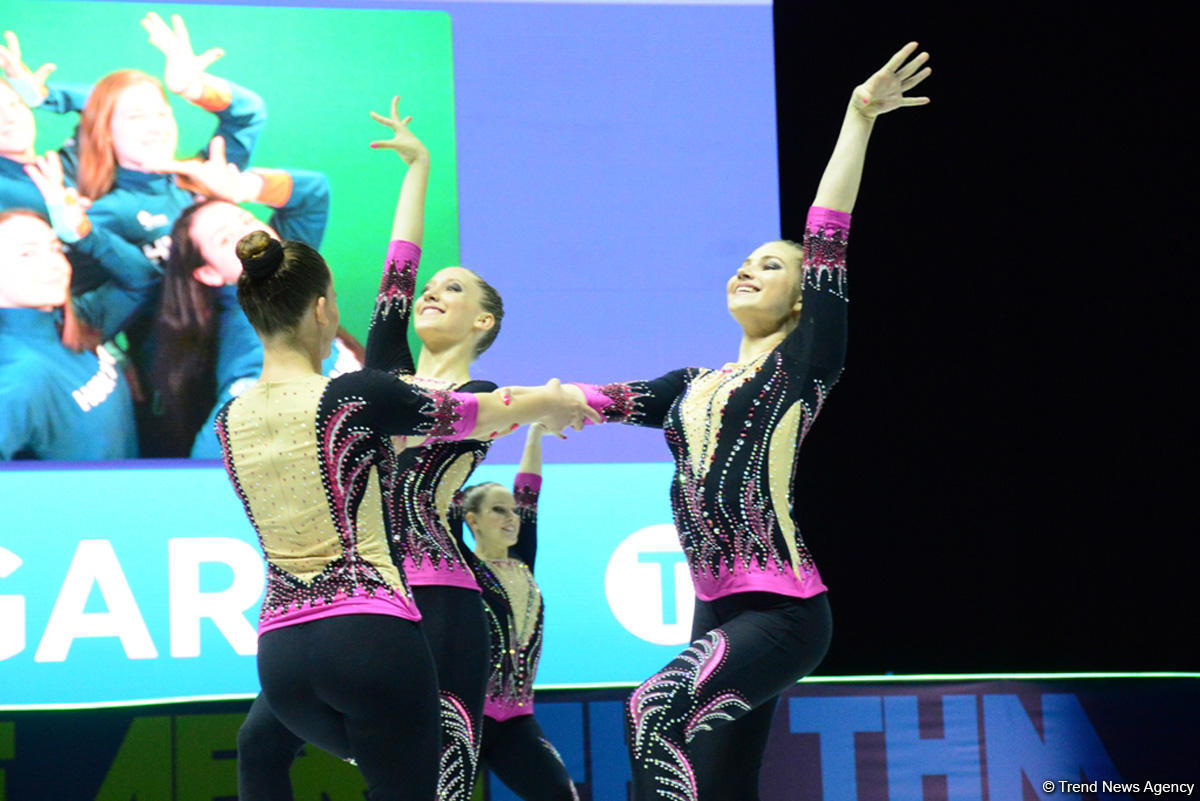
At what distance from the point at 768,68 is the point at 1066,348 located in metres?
1.93

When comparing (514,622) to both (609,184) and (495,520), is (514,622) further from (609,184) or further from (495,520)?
(609,184)

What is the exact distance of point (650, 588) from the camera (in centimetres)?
582

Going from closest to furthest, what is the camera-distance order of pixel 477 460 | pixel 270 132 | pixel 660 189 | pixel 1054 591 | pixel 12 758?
pixel 477 460
pixel 12 758
pixel 270 132
pixel 660 189
pixel 1054 591

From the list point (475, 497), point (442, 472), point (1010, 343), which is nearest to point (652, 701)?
point (442, 472)

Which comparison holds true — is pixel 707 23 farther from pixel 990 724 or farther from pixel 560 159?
pixel 990 724

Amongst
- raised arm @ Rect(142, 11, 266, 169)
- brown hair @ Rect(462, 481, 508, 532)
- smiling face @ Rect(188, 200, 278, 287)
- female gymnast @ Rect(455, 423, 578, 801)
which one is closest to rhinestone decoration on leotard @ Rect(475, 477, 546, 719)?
female gymnast @ Rect(455, 423, 578, 801)

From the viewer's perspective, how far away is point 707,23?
6215 mm

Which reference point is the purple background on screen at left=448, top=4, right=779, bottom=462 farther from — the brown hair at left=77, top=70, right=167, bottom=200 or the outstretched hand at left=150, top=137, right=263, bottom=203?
the brown hair at left=77, top=70, right=167, bottom=200

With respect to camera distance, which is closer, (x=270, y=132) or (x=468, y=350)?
(x=468, y=350)

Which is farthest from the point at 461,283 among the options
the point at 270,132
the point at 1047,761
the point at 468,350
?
the point at 1047,761

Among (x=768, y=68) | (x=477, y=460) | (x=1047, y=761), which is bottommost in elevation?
(x=1047, y=761)

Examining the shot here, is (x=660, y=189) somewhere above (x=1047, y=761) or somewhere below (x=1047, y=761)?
above

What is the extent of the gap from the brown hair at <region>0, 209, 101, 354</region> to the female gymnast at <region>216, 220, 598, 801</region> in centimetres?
274

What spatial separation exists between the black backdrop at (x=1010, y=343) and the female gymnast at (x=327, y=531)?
4.06m
